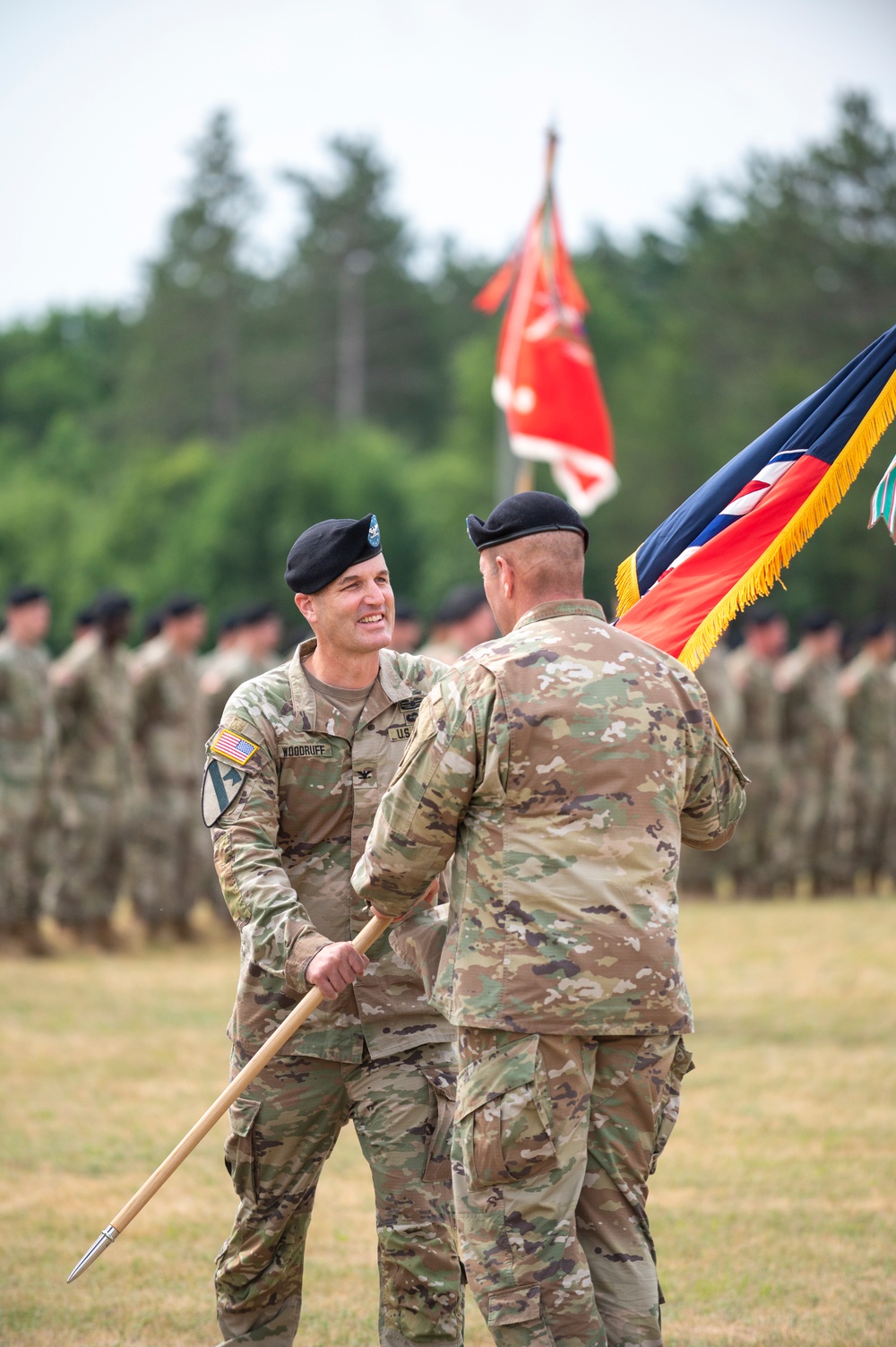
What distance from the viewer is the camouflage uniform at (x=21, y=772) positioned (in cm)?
1134

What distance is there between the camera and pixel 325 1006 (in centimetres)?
409

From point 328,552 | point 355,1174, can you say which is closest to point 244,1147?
point 328,552

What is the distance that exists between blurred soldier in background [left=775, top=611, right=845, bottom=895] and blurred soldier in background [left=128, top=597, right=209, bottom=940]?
617cm

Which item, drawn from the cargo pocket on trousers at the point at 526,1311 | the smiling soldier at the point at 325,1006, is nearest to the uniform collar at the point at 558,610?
the smiling soldier at the point at 325,1006

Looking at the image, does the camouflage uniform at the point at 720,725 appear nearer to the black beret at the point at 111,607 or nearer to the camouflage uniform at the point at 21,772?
the black beret at the point at 111,607

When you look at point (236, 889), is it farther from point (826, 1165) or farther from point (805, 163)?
point (805, 163)

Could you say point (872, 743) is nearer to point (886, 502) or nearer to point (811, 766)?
point (811, 766)

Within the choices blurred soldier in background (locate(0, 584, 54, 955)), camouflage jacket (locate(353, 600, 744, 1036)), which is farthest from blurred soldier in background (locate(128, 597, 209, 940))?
camouflage jacket (locate(353, 600, 744, 1036))

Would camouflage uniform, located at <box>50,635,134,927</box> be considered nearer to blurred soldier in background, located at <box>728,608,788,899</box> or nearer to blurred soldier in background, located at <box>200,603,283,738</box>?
blurred soldier in background, located at <box>200,603,283,738</box>

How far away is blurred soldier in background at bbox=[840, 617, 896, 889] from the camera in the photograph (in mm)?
15891

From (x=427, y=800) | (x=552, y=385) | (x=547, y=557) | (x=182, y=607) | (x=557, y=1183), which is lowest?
(x=557, y=1183)

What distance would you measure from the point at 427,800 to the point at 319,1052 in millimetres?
1017

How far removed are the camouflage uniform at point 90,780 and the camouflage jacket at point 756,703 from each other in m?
6.34

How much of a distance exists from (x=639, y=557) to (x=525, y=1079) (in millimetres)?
1835
